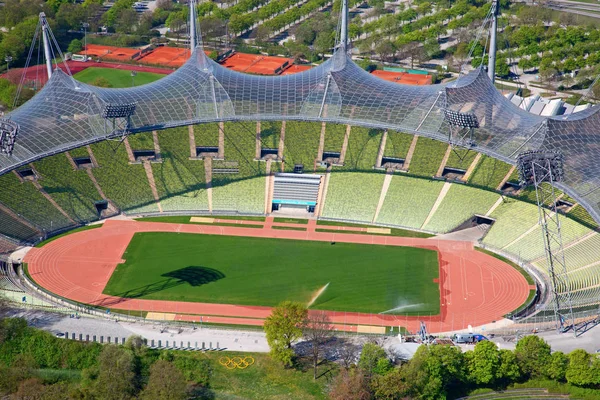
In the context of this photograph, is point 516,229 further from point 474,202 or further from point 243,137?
point 243,137

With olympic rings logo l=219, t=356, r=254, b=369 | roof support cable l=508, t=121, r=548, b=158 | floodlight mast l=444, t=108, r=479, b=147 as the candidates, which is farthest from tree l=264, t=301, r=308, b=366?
roof support cable l=508, t=121, r=548, b=158

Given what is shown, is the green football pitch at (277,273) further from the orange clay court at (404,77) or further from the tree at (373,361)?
the orange clay court at (404,77)

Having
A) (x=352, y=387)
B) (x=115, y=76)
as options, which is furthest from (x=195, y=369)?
(x=115, y=76)

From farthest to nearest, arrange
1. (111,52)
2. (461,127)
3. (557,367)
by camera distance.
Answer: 1. (111,52)
2. (461,127)
3. (557,367)

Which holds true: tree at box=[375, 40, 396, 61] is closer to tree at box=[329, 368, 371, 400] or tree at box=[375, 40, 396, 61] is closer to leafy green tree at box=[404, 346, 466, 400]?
leafy green tree at box=[404, 346, 466, 400]

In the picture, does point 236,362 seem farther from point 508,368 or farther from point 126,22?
point 126,22

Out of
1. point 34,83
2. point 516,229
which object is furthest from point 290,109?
point 34,83

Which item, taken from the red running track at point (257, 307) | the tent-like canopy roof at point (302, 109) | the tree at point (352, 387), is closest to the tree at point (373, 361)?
the tree at point (352, 387)
